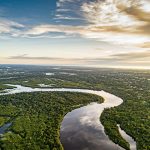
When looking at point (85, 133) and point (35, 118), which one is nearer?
point (85, 133)

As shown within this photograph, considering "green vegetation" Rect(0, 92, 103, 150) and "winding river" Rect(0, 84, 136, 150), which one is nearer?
"winding river" Rect(0, 84, 136, 150)

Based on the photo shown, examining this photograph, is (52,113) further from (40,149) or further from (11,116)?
(40,149)

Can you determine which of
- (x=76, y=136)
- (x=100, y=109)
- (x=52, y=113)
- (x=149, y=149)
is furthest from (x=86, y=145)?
(x=100, y=109)

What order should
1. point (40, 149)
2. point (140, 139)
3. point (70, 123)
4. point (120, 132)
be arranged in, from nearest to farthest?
point (40, 149) < point (140, 139) < point (120, 132) < point (70, 123)

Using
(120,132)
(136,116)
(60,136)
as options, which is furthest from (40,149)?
(136,116)

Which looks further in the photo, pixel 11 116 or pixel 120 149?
pixel 11 116

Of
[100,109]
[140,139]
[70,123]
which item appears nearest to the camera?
[140,139]

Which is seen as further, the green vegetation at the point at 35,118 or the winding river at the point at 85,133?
the green vegetation at the point at 35,118
